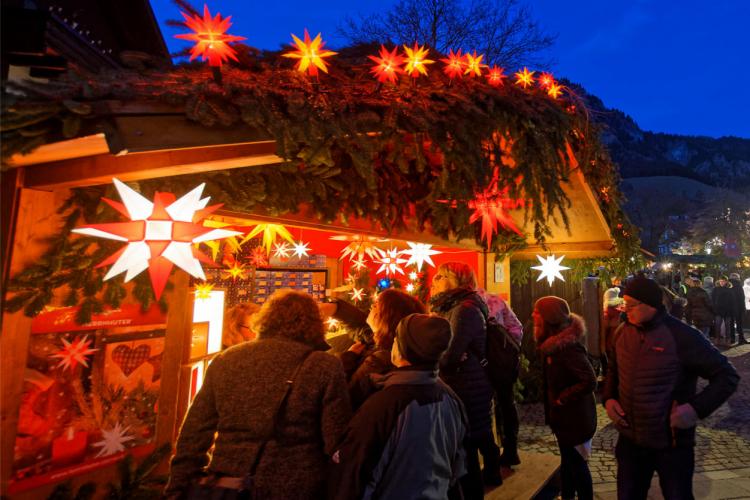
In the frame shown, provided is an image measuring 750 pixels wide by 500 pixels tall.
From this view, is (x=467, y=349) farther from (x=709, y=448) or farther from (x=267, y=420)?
(x=709, y=448)

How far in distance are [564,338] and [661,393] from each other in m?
0.83

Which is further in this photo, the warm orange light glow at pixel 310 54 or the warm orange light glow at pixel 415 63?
the warm orange light glow at pixel 415 63

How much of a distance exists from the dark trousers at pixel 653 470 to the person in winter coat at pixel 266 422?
2.38m

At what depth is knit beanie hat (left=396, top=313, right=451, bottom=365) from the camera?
6.40 feet

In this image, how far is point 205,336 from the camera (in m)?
3.26

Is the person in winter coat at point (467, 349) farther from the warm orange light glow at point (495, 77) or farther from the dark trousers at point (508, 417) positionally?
the warm orange light glow at point (495, 77)

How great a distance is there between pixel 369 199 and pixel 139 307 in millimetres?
2363

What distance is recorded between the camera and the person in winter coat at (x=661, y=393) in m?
2.66

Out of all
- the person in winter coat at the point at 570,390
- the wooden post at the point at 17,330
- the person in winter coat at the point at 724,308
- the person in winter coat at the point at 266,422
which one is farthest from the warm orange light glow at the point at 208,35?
the person in winter coat at the point at 724,308

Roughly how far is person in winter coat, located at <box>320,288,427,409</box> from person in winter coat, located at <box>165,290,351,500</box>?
14.2 inches

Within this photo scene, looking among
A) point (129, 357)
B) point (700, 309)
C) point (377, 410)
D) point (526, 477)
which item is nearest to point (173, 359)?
point (129, 357)

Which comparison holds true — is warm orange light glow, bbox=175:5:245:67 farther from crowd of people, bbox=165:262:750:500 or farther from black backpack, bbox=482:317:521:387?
black backpack, bbox=482:317:521:387

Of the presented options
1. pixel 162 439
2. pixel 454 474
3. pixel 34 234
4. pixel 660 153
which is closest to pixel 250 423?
pixel 454 474

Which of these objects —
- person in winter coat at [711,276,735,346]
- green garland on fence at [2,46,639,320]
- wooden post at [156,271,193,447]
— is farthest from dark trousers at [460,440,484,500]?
person in winter coat at [711,276,735,346]
